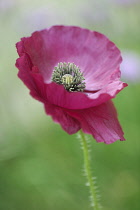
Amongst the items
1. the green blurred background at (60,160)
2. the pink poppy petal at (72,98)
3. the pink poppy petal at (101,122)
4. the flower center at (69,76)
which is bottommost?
the green blurred background at (60,160)

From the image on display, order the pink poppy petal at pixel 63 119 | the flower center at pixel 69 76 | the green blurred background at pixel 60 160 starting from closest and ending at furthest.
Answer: the pink poppy petal at pixel 63 119 → the flower center at pixel 69 76 → the green blurred background at pixel 60 160

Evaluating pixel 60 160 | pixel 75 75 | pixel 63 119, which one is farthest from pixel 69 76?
pixel 60 160

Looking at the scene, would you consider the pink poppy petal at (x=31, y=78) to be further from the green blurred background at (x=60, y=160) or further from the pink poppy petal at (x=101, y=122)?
the green blurred background at (x=60, y=160)

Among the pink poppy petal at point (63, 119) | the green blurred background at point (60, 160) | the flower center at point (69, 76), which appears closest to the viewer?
the pink poppy petal at point (63, 119)

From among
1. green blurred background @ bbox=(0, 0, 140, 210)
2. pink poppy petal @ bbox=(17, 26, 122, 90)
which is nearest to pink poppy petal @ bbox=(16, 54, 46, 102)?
pink poppy petal @ bbox=(17, 26, 122, 90)

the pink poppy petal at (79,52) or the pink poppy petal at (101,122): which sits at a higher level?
the pink poppy petal at (79,52)

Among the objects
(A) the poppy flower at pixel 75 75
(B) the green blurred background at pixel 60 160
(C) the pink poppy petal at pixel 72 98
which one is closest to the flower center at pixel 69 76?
(A) the poppy flower at pixel 75 75

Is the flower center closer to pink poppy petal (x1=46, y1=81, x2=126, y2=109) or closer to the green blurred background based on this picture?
pink poppy petal (x1=46, y1=81, x2=126, y2=109)
